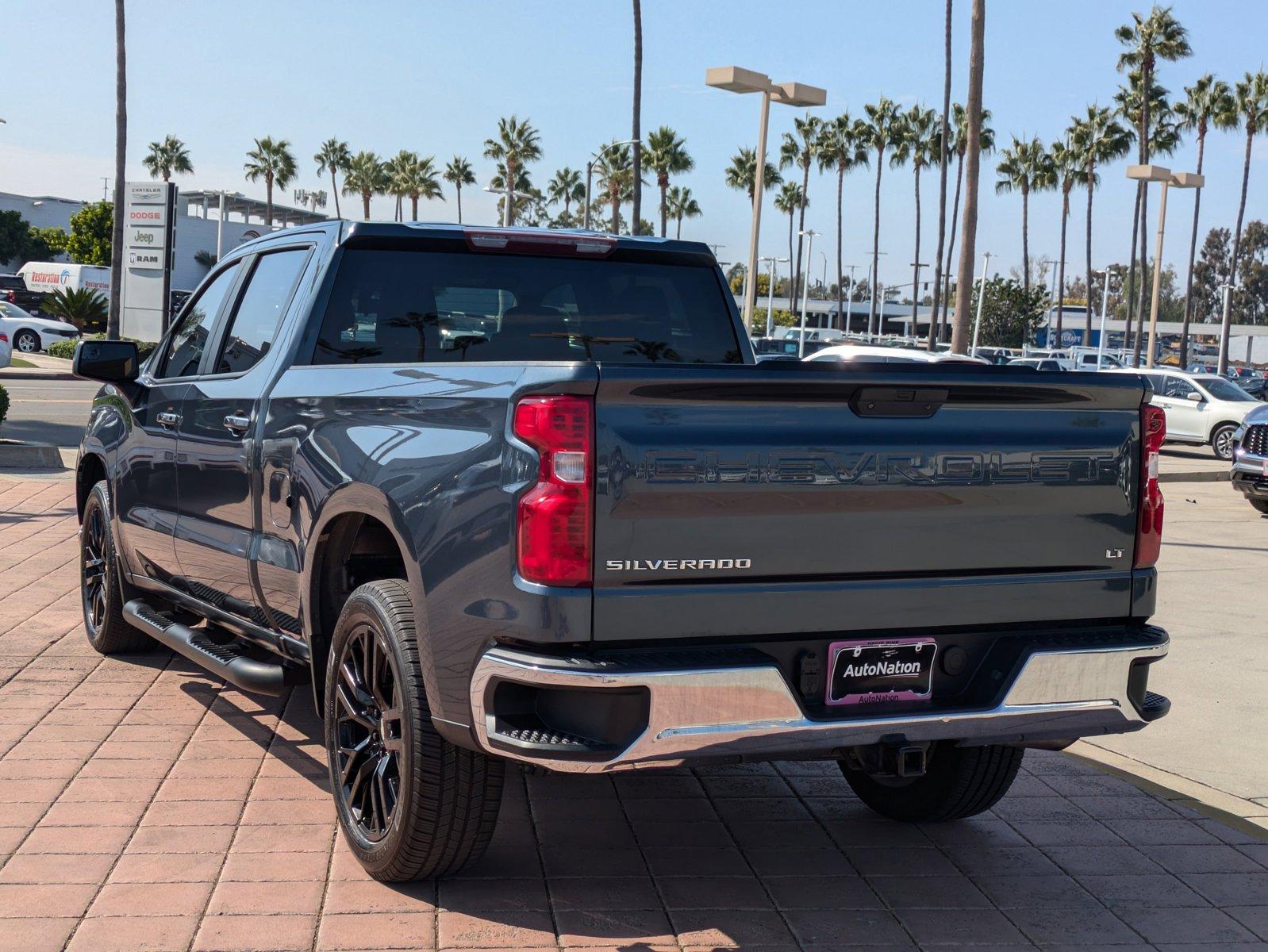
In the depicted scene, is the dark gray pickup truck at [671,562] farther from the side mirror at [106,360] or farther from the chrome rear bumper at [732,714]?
the side mirror at [106,360]

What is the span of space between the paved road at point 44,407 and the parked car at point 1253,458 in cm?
1447

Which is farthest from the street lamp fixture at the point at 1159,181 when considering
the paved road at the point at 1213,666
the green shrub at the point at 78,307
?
the green shrub at the point at 78,307

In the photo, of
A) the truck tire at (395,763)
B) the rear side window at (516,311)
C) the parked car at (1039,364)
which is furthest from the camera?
the rear side window at (516,311)

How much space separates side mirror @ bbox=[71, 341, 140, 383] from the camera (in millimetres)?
6082

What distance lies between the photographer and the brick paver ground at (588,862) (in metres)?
3.95

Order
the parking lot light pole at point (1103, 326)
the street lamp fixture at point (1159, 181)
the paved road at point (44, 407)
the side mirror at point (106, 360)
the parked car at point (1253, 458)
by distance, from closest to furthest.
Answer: the side mirror at point (106, 360) → the parked car at point (1253, 458) → the paved road at point (44, 407) → the street lamp fixture at point (1159, 181) → the parking lot light pole at point (1103, 326)

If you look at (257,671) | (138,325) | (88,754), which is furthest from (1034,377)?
(138,325)

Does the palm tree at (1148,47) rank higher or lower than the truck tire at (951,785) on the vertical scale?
higher

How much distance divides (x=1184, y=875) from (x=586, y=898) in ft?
6.48

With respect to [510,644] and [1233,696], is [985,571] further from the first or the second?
[1233,696]

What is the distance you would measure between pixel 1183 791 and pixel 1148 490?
2.05 metres

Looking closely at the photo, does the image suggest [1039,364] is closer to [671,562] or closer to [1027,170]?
[671,562]

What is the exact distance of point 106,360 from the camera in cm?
610

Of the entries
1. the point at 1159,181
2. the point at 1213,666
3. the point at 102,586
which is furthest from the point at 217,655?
the point at 1159,181
